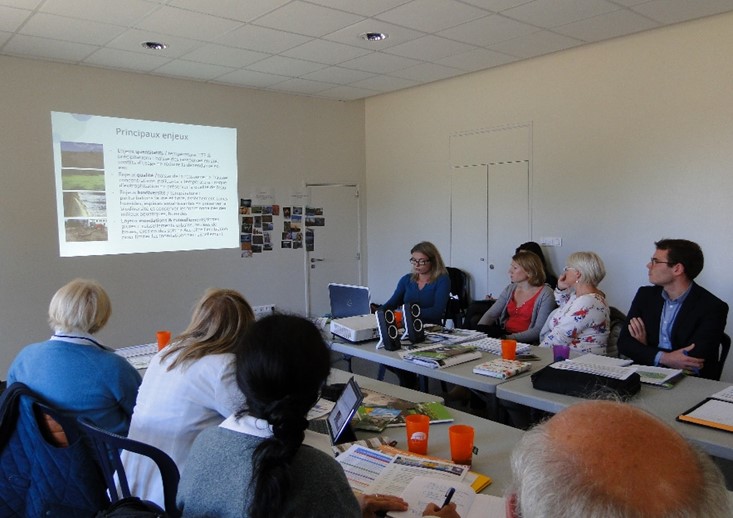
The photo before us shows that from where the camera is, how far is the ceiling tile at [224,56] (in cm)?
467

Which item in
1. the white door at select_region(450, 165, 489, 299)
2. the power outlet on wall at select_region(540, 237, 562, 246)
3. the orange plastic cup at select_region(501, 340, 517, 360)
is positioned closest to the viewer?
the orange plastic cup at select_region(501, 340, 517, 360)

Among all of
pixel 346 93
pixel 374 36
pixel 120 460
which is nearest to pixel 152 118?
pixel 346 93

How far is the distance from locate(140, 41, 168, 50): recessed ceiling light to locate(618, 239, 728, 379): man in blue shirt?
3930mm

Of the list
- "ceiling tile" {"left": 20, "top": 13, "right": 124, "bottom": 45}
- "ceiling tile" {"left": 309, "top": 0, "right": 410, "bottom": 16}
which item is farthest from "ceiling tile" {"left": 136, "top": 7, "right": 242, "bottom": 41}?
"ceiling tile" {"left": 309, "top": 0, "right": 410, "bottom": 16}

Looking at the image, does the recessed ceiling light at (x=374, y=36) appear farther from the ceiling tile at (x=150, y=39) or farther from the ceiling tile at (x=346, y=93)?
the ceiling tile at (x=346, y=93)

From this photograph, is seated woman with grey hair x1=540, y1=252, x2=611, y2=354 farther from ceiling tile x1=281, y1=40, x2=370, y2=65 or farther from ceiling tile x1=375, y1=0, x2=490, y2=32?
ceiling tile x1=281, y1=40, x2=370, y2=65

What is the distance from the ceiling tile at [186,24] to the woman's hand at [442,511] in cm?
355

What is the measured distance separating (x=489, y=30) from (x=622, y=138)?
1.48 metres

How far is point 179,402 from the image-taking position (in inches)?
68.8

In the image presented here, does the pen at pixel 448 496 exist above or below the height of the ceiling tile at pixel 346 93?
below

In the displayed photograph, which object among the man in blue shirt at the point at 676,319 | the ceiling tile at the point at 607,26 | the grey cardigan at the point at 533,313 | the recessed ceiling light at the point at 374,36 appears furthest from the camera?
the recessed ceiling light at the point at 374,36

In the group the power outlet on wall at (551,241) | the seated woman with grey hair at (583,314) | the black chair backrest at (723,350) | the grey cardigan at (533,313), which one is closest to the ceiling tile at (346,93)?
the power outlet on wall at (551,241)

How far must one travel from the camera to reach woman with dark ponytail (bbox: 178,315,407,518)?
3.41 ft

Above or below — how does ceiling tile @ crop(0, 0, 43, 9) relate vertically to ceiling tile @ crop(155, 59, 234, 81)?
below
